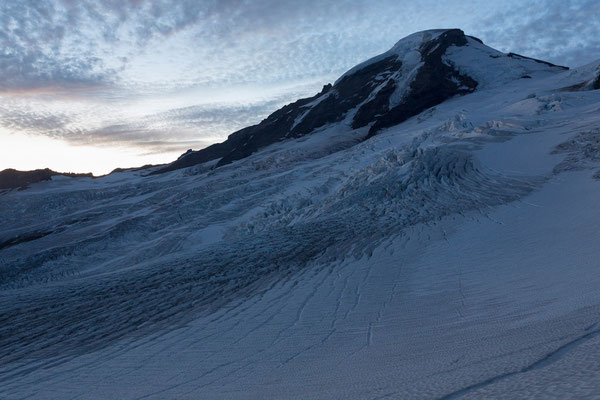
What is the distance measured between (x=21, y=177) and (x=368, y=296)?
2202 inches

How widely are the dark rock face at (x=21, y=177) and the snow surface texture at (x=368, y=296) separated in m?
37.0

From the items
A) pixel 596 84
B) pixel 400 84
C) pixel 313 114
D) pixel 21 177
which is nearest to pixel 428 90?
pixel 400 84

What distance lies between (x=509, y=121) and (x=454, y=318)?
15.3m

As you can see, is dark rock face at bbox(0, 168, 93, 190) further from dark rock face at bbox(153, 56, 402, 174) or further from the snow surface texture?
the snow surface texture

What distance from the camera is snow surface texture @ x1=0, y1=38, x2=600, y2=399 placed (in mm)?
3562

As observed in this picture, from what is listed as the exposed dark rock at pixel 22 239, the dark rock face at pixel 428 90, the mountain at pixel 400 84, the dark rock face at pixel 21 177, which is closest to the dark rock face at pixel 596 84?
the mountain at pixel 400 84

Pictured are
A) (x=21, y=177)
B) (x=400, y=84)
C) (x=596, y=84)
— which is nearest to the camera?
(x=596, y=84)

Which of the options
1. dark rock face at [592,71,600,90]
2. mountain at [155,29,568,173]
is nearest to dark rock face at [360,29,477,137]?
mountain at [155,29,568,173]

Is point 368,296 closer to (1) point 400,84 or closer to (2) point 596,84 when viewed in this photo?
(2) point 596,84

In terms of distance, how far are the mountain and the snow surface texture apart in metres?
18.9

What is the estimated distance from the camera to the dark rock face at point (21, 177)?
49.4 meters

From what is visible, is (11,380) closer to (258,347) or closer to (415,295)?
(258,347)

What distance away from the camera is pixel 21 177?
52062 millimetres

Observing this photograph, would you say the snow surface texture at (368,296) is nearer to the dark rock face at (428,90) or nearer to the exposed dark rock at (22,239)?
the exposed dark rock at (22,239)
